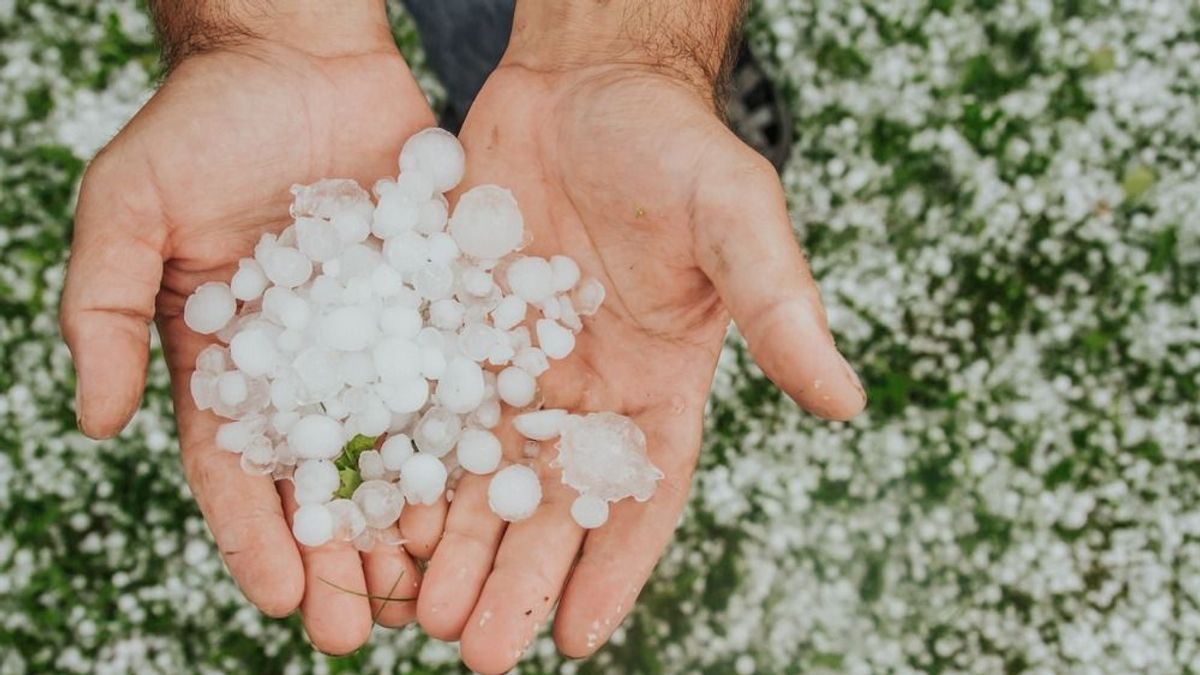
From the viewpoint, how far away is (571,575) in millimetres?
2162

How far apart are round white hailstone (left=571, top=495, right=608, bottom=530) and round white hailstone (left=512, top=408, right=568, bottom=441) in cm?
15

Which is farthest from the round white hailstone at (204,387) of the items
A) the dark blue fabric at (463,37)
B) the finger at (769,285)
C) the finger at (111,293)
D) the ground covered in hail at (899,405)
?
the dark blue fabric at (463,37)

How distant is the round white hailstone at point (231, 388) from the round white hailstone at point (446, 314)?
40cm

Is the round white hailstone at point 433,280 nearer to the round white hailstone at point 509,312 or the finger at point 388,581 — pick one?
the round white hailstone at point 509,312

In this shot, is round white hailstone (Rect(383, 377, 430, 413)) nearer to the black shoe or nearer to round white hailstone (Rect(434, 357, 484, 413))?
round white hailstone (Rect(434, 357, 484, 413))

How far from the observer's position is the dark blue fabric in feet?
A: 10.4

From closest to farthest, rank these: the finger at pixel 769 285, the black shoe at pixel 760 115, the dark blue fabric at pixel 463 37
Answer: the finger at pixel 769 285
the dark blue fabric at pixel 463 37
the black shoe at pixel 760 115

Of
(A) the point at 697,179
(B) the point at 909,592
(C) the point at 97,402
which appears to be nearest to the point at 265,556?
(C) the point at 97,402

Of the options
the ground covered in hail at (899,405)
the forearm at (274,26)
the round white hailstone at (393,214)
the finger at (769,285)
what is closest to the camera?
the finger at (769,285)

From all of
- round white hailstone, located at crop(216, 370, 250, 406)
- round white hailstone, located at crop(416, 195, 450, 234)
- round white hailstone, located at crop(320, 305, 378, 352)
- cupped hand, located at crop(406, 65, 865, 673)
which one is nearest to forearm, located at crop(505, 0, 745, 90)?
cupped hand, located at crop(406, 65, 865, 673)

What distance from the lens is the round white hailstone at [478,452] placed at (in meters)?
2.17

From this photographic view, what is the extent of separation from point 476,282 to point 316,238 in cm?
33

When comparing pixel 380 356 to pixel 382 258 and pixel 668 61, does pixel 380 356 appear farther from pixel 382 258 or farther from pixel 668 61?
pixel 668 61

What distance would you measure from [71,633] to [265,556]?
131cm
